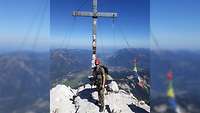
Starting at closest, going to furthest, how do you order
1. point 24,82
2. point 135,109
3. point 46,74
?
point 24,82 < point 46,74 < point 135,109

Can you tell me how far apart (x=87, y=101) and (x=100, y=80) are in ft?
2.12

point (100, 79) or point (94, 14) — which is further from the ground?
point (94, 14)

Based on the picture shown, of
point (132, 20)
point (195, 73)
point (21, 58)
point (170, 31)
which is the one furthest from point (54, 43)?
point (195, 73)

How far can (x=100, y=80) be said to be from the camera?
7996 mm

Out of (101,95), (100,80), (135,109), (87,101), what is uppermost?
(100,80)

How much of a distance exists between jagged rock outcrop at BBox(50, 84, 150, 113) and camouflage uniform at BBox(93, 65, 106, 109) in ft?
0.73

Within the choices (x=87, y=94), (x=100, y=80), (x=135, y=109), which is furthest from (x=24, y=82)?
(x=135, y=109)

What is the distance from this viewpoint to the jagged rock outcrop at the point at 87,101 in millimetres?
8219

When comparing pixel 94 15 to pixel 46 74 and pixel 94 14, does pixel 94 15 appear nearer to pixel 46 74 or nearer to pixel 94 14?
pixel 94 14

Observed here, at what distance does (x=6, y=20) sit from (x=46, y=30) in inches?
39.6

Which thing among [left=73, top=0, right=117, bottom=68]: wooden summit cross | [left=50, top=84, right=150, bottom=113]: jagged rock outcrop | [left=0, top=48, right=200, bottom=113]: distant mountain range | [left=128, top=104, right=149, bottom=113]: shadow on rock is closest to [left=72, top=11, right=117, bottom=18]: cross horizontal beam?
[left=73, top=0, right=117, bottom=68]: wooden summit cross

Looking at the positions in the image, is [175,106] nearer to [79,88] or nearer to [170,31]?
[170,31]

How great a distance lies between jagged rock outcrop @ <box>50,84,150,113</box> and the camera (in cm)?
822

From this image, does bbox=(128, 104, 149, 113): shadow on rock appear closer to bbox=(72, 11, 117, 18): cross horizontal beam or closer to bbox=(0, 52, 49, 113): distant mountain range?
bbox=(0, 52, 49, 113): distant mountain range
